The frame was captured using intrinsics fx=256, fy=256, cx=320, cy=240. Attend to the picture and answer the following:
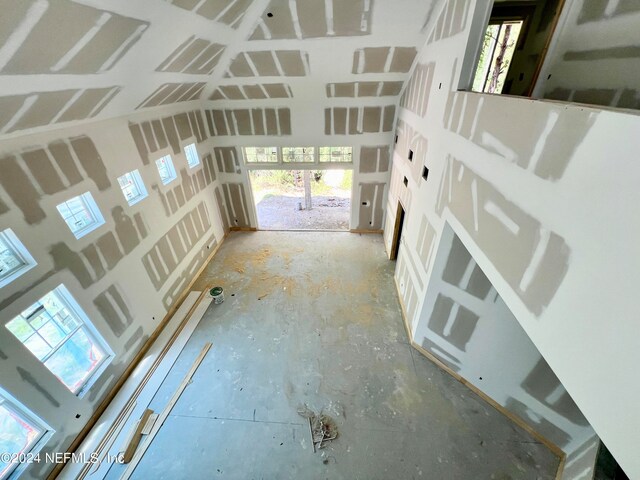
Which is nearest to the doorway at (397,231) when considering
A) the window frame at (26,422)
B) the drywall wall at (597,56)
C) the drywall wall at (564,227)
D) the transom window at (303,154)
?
the transom window at (303,154)

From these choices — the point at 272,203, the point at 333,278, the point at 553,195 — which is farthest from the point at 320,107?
the point at 553,195

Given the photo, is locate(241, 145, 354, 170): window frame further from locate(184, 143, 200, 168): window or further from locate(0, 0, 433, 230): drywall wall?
locate(184, 143, 200, 168): window

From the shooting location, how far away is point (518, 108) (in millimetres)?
1850

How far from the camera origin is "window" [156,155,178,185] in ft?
16.1

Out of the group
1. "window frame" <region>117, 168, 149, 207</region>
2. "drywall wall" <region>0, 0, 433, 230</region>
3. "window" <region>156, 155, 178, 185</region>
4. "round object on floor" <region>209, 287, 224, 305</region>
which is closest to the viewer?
"drywall wall" <region>0, 0, 433, 230</region>

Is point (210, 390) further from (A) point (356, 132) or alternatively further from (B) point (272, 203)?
(B) point (272, 203)

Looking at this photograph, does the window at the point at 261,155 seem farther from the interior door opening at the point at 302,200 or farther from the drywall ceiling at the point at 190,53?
the drywall ceiling at the point at 190,53

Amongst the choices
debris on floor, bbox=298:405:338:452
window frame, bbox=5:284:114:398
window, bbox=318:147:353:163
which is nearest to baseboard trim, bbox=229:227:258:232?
window, bbox=318:147:353:163

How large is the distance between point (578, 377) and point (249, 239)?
23.1 ft

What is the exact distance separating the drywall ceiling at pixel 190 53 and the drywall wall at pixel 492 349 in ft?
11.2

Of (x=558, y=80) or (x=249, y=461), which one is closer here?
(x=558, y=80)

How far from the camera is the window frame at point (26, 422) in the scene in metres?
2.56

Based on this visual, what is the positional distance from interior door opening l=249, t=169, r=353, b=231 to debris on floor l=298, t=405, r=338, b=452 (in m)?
5.15

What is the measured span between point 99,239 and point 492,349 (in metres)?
5.42
